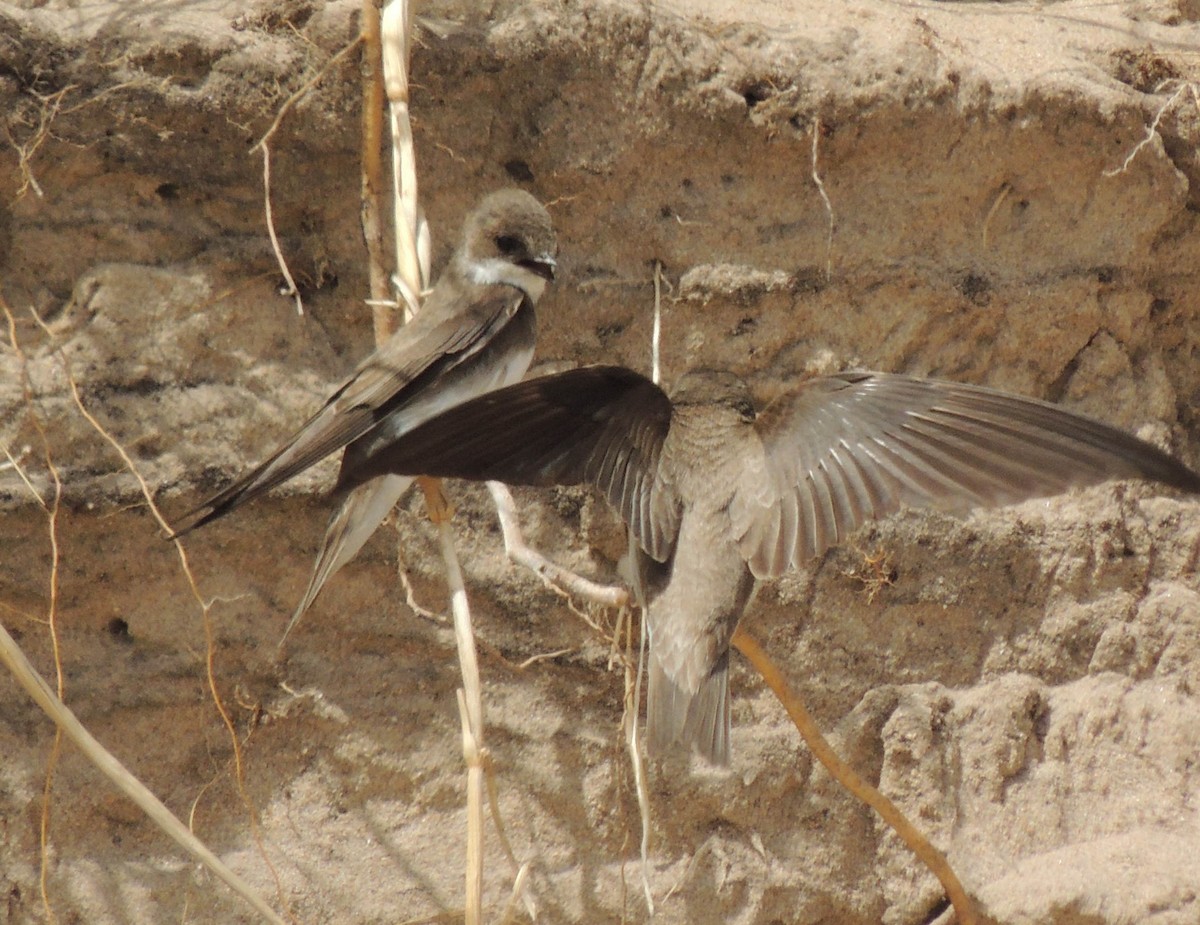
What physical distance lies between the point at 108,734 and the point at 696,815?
3.82 feet

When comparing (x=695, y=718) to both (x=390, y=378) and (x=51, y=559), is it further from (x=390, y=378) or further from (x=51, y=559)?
(x=51, y=559)

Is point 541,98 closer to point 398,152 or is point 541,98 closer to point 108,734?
point 398,152

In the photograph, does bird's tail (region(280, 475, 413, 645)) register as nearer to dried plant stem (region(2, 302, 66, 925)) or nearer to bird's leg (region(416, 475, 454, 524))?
bird's leg (region(416, 475, 454, 524))

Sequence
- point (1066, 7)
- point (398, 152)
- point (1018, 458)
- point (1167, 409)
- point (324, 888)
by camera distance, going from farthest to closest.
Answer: point (1066, 7) < point (1167, 409) < point (324, 888) < point (398, 152) < point (1018, 458)

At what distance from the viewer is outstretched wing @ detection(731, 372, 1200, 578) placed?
6.65 ft

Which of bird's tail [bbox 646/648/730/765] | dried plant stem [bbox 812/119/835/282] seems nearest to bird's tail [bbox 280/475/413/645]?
bird's tail [bbox 646/648/730/765]

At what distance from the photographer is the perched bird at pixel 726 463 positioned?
205 cm

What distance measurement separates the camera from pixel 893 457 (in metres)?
2.20

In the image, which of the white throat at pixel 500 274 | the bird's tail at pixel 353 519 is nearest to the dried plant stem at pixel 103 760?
the bird's tail at pixel 353 519

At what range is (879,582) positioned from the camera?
294 centimetres

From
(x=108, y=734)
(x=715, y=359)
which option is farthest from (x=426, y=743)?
(x=715, y=359)

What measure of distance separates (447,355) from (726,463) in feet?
1.76

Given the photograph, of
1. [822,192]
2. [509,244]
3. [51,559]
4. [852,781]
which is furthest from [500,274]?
[852,781]

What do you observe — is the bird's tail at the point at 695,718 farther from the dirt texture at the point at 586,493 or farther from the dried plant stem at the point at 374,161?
the dried plant stem at the point at 374,161
